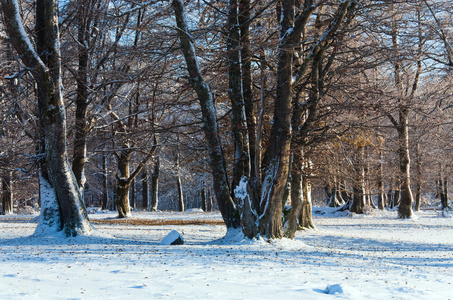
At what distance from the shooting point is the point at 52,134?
1114 cm

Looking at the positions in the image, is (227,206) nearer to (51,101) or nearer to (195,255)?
(195,255)

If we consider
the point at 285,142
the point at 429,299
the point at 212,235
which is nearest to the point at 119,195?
the point at 212,235

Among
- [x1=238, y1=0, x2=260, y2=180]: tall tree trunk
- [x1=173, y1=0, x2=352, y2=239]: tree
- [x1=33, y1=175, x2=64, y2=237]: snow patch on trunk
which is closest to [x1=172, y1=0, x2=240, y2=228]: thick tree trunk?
[x1=173, y1=0, x2=352, y2=239]: tree

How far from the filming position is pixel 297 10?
1182 centimetres

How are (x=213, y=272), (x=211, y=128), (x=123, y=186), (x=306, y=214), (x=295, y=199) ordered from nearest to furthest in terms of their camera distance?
1. (x=213, y=272)
2. (x=211, y=128)
3. (x=295, y=199)
4. (x=306, y=214)
5. (x=123, y=186)

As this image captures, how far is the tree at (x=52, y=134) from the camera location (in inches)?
431

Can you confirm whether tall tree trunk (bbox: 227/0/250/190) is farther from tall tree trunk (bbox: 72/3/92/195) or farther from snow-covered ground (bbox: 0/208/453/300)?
tall tree trunk (bbox: 72/3/92/195)

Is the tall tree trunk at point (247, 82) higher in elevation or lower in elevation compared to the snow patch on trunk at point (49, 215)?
higher

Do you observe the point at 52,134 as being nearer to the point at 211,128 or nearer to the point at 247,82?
the point at 211,128

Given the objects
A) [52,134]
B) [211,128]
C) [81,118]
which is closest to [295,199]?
[211,128]

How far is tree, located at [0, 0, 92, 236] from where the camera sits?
1095 centimetres

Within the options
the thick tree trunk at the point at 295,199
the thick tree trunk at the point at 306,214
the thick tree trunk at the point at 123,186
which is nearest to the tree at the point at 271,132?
the thick tree trunk at the point at 295,199

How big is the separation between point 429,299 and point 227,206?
6527 millimetres

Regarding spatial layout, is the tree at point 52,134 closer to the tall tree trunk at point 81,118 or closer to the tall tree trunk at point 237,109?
the tall tree trunk at point 81,118
